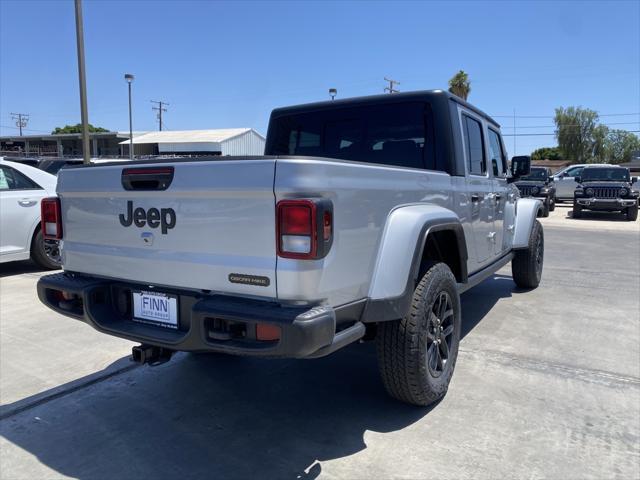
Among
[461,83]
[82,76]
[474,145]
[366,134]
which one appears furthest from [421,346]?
[461,83]

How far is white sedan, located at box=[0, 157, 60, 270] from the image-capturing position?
Answer: 7.05 meters


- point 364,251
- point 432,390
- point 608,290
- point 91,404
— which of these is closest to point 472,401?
point 432,390

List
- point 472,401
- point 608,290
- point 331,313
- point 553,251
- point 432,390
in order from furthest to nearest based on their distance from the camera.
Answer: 1. point 553,251
2. point 608,290
3. point 472,401
4. point 432,390
5. point 331,313

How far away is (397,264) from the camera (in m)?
2.87

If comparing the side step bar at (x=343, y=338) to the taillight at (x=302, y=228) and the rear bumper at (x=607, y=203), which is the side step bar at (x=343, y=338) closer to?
the taillight at (x=302, y=228)

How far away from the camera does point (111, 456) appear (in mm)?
2814

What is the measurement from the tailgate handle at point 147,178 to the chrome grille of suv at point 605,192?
691 inches

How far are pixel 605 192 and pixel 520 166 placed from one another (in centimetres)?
1339

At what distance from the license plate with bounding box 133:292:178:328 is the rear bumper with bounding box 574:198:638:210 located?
17.3 m

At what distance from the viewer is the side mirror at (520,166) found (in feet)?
18.6

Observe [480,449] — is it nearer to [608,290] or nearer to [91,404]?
[91,404]

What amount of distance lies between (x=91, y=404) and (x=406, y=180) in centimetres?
252

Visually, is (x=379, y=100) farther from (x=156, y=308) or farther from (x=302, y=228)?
(x=156, y=308)

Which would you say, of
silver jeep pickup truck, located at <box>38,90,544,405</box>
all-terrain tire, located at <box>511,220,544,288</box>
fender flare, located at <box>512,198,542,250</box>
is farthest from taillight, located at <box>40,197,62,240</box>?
all-terrain tire, located at <box>511,220,544,288</box>
